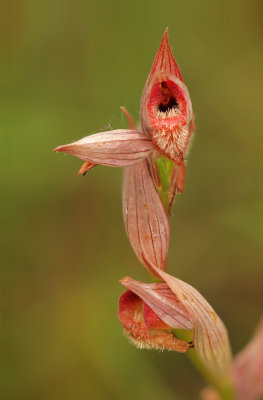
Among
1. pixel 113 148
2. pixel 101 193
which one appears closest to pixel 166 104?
pixel 113 148

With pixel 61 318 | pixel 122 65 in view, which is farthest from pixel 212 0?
pixel 61 318

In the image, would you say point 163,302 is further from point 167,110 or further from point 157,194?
point 167,110

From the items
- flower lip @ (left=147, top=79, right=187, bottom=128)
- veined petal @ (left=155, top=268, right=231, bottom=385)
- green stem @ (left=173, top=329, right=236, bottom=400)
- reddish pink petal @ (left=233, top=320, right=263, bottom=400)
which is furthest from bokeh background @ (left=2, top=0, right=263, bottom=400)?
flower lip @ (left=147, top=79, right=187, bottom=128)

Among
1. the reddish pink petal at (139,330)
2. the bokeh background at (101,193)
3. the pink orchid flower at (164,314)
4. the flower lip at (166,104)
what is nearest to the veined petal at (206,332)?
the pink orchid flower at (164,314)

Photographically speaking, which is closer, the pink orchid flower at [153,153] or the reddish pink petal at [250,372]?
the pink orchid flower at [153,153]

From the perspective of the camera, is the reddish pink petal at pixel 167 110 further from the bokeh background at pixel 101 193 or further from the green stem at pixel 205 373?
the bokeh background at pixel 101 193
